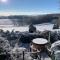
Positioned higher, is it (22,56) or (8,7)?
(8,7)

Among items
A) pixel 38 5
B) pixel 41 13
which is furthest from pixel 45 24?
pixel 38 5

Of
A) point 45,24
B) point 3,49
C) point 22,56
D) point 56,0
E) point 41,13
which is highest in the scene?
point 56,0

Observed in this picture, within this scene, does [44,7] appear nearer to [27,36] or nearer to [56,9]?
[56,9]

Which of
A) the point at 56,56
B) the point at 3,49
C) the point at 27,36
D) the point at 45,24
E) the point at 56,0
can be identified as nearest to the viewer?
the point at 56,56

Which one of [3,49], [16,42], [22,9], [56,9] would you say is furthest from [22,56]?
[56,9]

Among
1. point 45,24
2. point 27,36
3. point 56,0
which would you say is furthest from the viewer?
point 45,24

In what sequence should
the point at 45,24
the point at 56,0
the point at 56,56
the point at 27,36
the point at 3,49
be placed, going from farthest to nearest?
1. the point at 45,24
2. the point at 27,36
3. the point at 56,0
4. the point at 3,49
5. the point at 56,56

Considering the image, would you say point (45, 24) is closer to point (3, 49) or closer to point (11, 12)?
point (11, 12)

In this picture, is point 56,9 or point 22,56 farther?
point 56,9

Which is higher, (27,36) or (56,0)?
(56,0)
